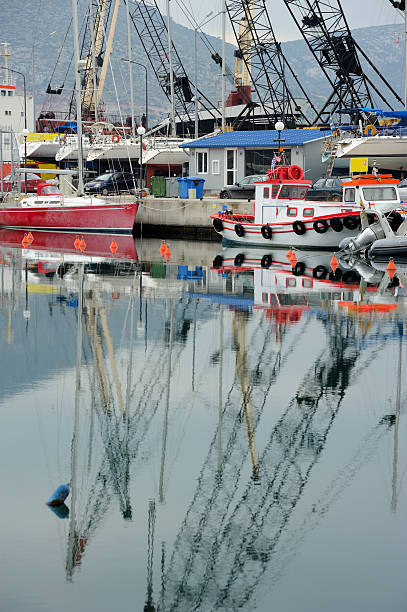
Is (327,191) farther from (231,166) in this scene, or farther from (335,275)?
(335,275)

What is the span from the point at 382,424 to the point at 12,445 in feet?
16.2

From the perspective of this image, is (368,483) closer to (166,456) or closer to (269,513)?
(269,513)

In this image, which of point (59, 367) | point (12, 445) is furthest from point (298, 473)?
point (59, 367)

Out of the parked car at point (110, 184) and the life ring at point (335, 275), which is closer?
the life ring at point (335, 275)

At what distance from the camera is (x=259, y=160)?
161ft

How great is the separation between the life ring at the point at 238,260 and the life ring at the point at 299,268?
80.1 inches

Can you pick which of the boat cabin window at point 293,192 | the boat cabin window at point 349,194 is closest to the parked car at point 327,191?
the boat cabin window at point 293,192

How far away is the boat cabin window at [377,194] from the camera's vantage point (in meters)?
36.1

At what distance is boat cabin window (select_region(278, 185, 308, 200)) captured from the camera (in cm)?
3800

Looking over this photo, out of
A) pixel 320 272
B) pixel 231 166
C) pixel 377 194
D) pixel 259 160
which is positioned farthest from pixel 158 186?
pixel 320 272

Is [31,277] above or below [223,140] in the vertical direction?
below

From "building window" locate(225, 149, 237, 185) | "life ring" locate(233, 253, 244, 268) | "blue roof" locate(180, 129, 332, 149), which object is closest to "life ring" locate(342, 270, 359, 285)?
"life ring" locate(233, 253, 244, 268)

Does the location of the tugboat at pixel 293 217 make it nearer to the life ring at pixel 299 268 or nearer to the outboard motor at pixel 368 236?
the outboard motor at pixel 368 236

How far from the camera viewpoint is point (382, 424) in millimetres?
13008
